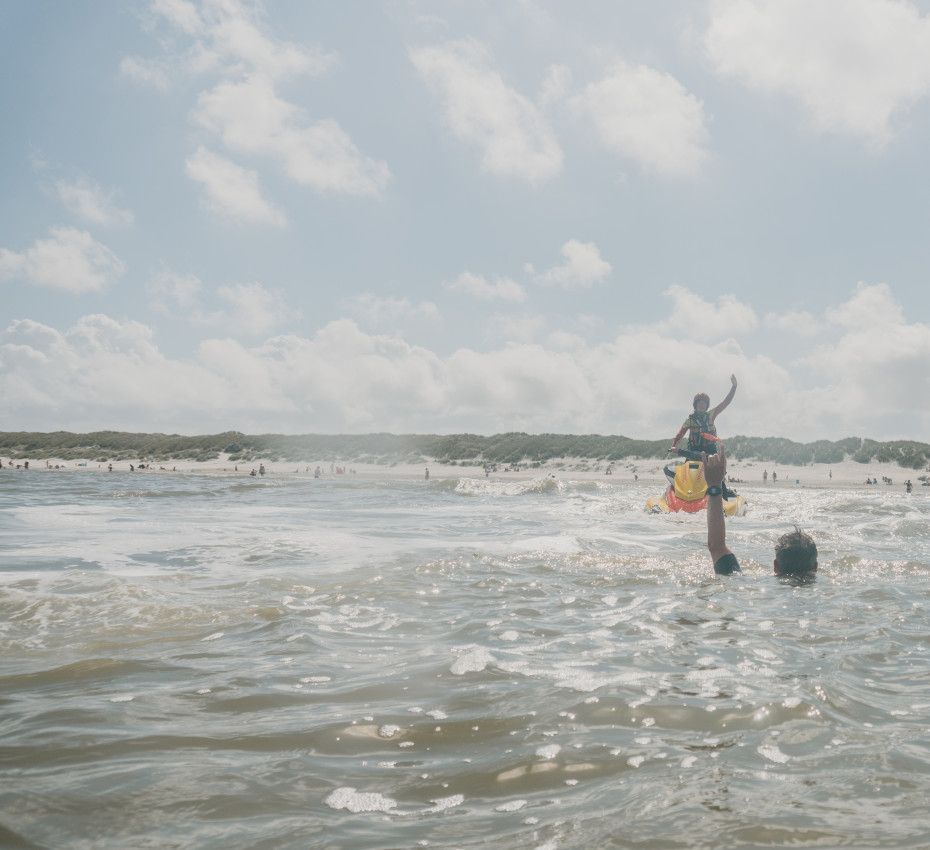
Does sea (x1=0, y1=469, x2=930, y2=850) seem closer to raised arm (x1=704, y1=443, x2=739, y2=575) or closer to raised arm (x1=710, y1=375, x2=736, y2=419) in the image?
raised arm (x1=704, y1=443, x2=739, y2=575)

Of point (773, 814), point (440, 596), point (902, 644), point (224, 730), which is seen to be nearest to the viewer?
point (773, 814)

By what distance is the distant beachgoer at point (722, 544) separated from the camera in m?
8.64

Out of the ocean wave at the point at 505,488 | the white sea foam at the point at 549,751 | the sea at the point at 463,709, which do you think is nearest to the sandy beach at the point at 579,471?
the ocean wave at the point at 505,488

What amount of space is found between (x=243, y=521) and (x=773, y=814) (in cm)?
1718

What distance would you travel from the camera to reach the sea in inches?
105

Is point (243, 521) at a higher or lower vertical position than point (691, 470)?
lower

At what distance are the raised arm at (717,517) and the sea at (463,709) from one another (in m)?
0.22

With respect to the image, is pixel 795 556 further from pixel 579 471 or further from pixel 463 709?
pixel 579 471

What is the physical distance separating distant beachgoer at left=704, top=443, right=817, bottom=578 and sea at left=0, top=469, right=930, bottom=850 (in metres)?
0.30

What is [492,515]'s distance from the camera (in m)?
22.0

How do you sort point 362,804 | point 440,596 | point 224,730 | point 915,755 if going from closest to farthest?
point 362,804
point 915,755
point 224,730
point 440,596

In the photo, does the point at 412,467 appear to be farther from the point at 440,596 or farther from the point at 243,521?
the point at 440,596

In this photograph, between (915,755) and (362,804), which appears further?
(915,755)

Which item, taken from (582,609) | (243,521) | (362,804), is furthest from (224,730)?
(243,521)
